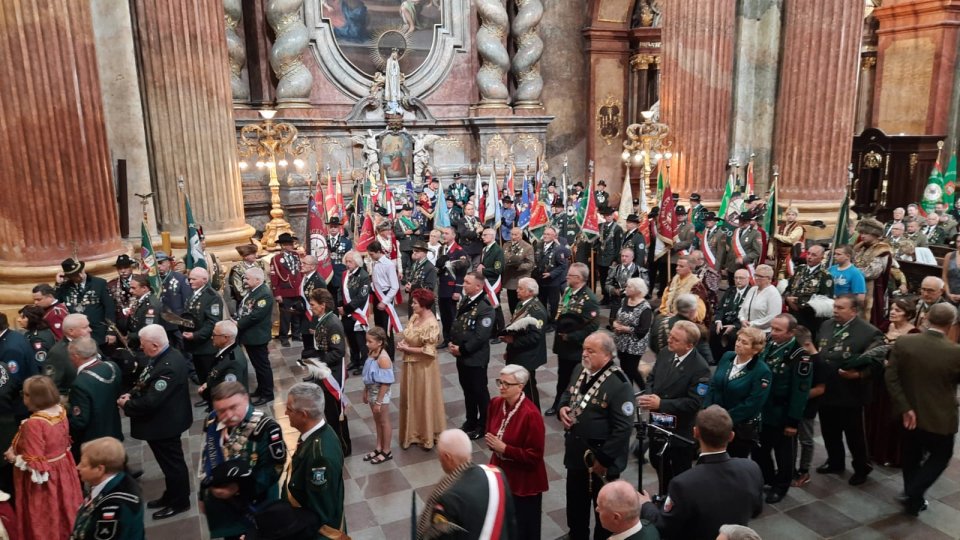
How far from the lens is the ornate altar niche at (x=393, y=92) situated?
17656mm

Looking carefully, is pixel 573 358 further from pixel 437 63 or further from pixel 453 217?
pixel 437 63

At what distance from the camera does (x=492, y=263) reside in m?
9.73

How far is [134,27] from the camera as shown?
32.6 feet

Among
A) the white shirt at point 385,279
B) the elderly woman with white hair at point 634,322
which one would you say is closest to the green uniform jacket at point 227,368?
the white shirt at point 385,279

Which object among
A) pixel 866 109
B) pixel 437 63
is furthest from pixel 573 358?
pixel 866 109

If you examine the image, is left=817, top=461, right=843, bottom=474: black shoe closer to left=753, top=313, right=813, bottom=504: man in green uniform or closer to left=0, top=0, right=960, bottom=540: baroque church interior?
left=0, top=0, right=960, bottom=540: baroque church interior

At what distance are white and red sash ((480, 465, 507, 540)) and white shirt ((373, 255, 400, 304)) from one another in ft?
18.3

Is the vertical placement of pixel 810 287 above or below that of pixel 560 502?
above

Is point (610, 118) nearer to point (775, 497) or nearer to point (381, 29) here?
point (381, 29)

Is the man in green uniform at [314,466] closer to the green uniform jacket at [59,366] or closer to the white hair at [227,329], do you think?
the white hair at [227,329]

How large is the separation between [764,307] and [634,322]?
1.46 meters

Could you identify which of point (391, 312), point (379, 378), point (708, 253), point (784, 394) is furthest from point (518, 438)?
point (708, 253)

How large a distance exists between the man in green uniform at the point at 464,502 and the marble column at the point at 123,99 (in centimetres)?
823

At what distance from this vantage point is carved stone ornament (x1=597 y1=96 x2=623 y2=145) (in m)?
21.2
